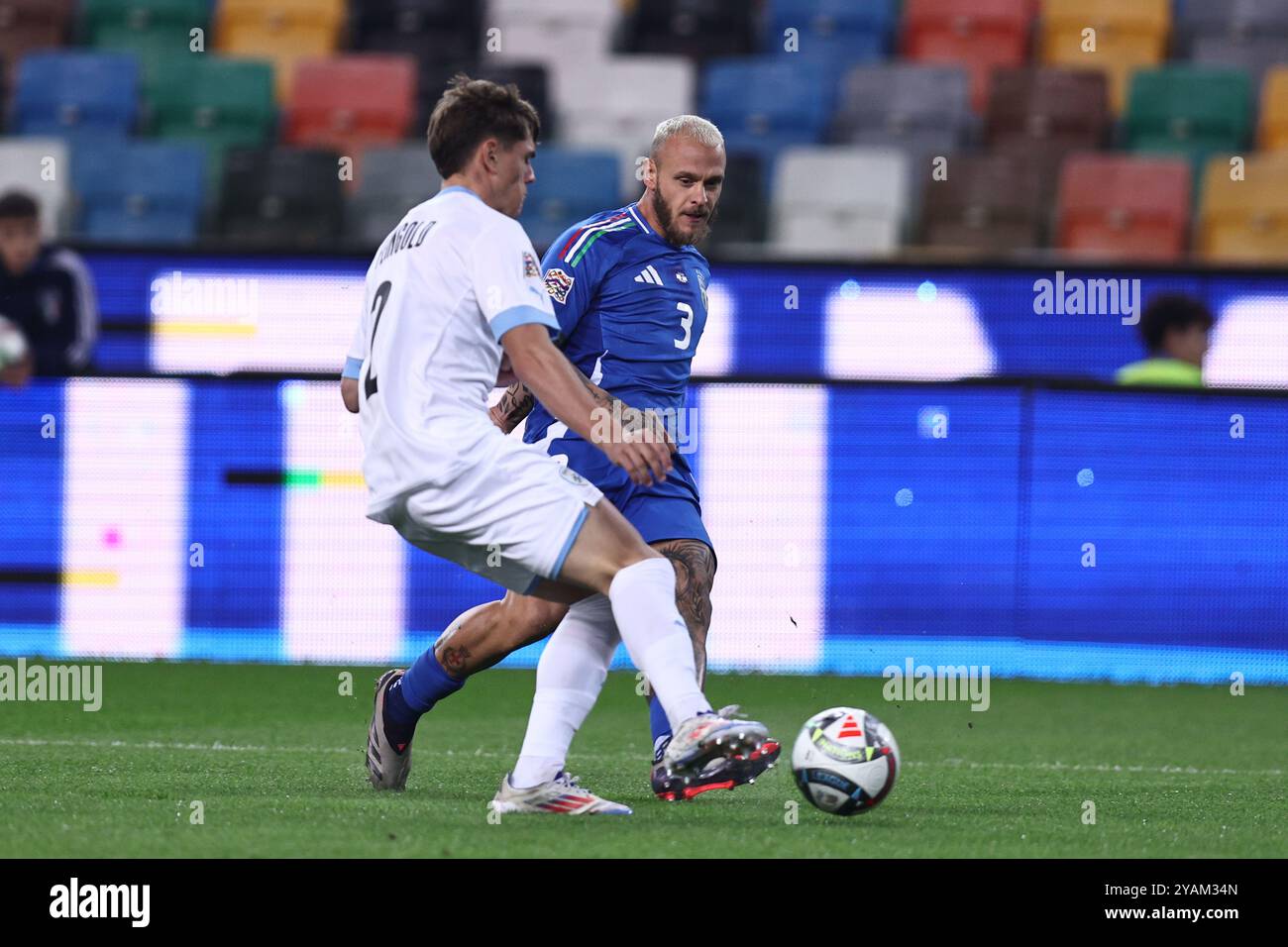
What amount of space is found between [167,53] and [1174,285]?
286 inches

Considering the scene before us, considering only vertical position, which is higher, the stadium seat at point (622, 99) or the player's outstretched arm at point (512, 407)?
the stadium seat at point (622, 99)

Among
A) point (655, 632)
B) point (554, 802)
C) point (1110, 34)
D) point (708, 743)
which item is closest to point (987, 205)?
point (1110, 34)

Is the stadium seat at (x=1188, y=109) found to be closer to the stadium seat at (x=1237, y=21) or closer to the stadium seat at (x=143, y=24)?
the stadium seat at (x=1237, y=21)

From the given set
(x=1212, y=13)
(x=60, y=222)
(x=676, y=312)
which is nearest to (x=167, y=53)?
(x=60, y=222)

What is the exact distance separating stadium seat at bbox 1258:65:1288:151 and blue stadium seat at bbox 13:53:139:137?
7.30 m

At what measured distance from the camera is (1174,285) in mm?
10461

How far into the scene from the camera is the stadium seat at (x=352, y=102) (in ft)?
43.7

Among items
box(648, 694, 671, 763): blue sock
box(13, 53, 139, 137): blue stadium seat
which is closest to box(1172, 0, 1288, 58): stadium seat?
box(13, 53, 139, 137): blue stadium seat

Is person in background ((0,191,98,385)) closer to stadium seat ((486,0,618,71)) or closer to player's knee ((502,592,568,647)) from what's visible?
stadium seat ((486,0,618,71))

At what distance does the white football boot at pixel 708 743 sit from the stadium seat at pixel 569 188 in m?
7.48

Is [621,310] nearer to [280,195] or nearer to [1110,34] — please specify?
[280,195]

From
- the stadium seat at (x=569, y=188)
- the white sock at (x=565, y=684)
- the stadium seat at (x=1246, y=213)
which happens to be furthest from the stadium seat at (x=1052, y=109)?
the white sock at (x=565, y=684)
